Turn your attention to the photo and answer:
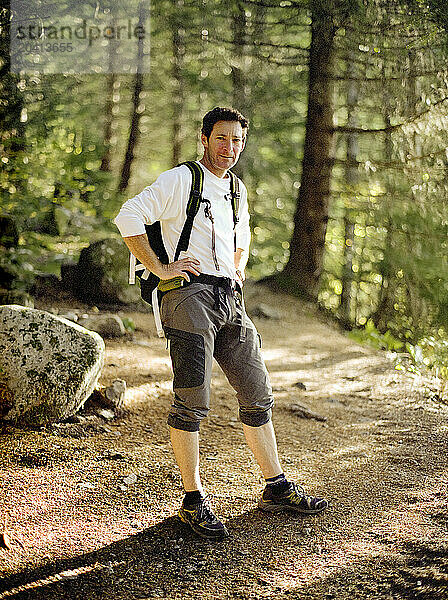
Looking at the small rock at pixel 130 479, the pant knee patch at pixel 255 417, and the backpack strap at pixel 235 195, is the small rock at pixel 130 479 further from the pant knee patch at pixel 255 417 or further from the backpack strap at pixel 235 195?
the backpack strap at pixel 235 195

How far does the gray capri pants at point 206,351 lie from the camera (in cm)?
369

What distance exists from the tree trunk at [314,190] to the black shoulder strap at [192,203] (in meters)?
7.43

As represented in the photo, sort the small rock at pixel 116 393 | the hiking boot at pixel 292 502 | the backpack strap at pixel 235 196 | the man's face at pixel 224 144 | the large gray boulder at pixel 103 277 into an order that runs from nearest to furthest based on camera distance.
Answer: the man's face at pixel 224 144, the backpack strap at pixel 235 196, the hiking boot at pixel 292 502, the small rock at pixel 116 393, the large gray boulder at pixel 103 277

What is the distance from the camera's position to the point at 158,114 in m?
17.5

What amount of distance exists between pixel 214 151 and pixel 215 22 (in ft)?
26.8

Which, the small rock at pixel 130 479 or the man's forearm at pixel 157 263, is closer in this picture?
the man's forearm at pixel 157 263

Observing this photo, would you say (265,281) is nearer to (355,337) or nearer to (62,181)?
(355,337)

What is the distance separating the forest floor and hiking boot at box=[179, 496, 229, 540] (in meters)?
0.05

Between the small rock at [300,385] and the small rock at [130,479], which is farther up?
the small rock at [130,479]

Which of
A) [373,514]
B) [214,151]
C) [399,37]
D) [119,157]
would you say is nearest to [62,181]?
[399,37]

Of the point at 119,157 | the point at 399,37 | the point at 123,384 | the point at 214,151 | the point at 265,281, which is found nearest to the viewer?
the point at 214,151

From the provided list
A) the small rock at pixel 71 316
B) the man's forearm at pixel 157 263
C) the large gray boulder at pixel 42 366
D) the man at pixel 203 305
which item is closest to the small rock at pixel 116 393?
the large gray boulder at pixel 42 366

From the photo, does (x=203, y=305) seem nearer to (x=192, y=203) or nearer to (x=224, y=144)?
(x=192, y=203)

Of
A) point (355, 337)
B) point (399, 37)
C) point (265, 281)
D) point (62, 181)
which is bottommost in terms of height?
point (355, 337)
